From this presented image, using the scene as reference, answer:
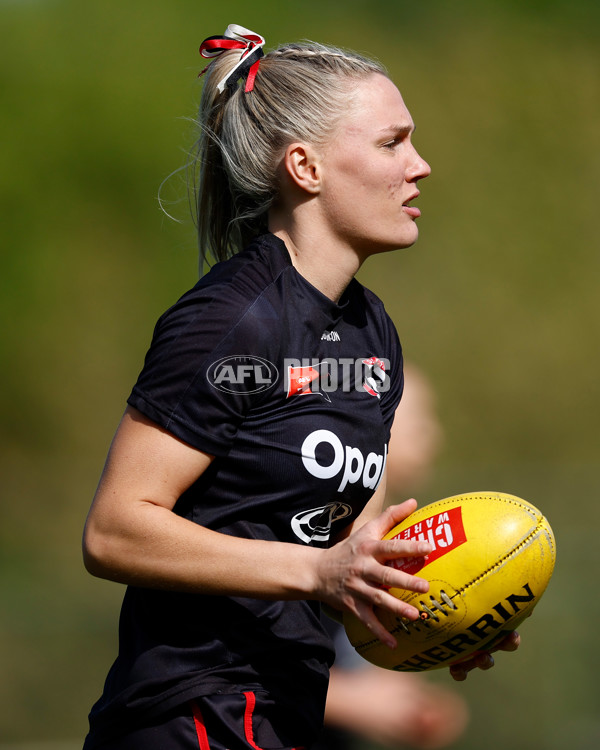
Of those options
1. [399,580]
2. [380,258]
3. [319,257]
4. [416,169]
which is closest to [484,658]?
[399,580]

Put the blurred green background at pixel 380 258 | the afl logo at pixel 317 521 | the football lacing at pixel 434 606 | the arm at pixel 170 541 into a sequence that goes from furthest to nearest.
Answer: the blurred green background at pixel 380 258 → the afl logo at pixel 317 521 → the football lacing at pixel 434 606 → the arm at pixel 170 541

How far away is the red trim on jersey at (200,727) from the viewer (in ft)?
5.64

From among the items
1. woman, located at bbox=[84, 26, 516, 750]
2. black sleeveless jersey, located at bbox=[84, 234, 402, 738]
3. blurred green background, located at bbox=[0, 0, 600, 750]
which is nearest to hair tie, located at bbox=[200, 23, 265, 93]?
woman, located at bbox=[84, 26, 516, 750]

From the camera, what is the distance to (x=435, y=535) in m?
1.77

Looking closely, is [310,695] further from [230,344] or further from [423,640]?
[230,344]

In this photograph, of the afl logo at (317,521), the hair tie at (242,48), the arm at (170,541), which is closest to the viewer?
the arm at (170,541)

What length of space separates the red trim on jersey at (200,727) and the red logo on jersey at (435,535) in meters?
0.48

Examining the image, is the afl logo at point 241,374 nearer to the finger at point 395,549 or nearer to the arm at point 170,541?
the arm at point 170,541

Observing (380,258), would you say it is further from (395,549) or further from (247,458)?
(395,549)

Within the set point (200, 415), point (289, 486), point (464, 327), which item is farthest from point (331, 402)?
point (464, 327)

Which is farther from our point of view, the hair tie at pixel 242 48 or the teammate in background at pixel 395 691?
the teammate in background at pixel 395 691

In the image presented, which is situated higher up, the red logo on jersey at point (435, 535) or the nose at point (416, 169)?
the nose at point (416, 169)

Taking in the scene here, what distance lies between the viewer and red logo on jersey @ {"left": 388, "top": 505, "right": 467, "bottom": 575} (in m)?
1.75

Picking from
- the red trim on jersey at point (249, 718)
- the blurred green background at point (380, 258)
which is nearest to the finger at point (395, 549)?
the red trim on jersey at point (249, 718)
